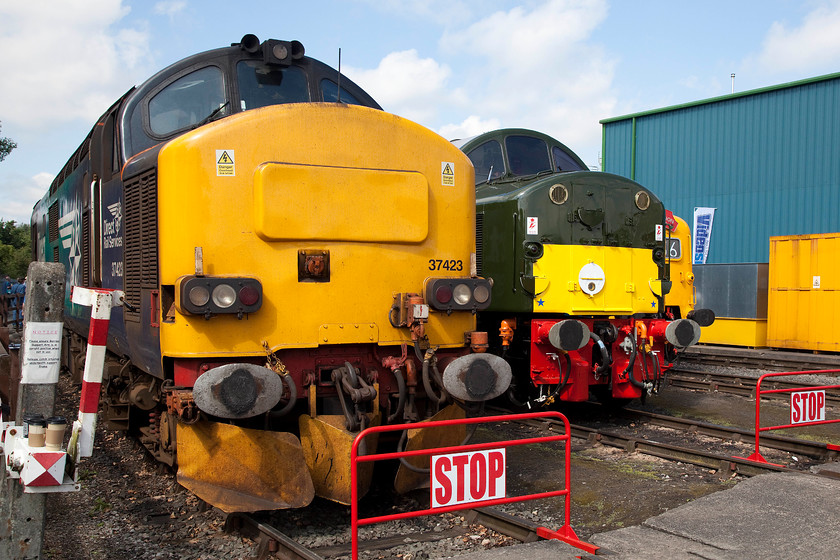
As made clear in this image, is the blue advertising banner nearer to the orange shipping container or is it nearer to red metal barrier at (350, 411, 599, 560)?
the orange shipping container

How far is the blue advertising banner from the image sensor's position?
23938 millimetres

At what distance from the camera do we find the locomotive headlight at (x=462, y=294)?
17.9ft

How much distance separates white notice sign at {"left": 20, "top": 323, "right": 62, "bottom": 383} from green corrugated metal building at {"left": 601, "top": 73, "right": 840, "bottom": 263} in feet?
71.2

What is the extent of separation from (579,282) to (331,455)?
4567mm

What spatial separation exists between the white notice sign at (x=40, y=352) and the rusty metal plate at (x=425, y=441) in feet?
7.42

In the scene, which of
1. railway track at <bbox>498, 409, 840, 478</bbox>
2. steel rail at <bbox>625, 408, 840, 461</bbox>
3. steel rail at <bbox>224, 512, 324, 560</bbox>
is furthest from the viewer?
steel rail at <bbox>625, 408, 840, 461</bbox>

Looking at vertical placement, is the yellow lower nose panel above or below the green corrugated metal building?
below

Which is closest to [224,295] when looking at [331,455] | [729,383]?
[331,455]

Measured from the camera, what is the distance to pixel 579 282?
862 cm

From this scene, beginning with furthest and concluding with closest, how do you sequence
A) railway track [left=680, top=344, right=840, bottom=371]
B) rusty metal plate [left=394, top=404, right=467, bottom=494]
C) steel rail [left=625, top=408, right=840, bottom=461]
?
railway track [left=680, top=344, right=840, bottom=371] < steel rail [left=625, top=408, right=840, bottom=461] < rusty metal plate [left=394, top=404, right=467, bottom=494]

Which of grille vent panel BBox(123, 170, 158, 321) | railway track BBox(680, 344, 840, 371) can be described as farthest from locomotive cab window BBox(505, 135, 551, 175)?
railway track BBox(680, 344, 840, 371)

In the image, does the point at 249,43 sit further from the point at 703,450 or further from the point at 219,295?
the point at 703,450

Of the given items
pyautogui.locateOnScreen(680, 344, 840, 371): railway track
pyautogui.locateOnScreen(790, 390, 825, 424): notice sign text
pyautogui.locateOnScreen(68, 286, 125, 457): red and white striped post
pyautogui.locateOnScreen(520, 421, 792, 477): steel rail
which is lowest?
pyautogui.locateOnScreen(680, 344, 840, 371): railway track

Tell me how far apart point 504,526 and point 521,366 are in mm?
4049
